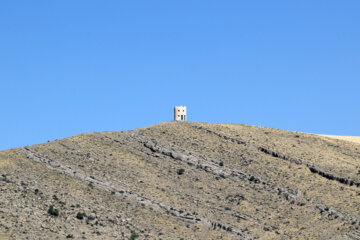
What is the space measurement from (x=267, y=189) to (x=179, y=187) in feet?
32.5

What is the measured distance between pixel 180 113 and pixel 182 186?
22579 millimetres

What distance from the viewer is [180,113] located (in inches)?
4833

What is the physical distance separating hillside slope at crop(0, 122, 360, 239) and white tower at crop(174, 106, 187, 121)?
16.9 ft

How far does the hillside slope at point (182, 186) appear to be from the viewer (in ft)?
298

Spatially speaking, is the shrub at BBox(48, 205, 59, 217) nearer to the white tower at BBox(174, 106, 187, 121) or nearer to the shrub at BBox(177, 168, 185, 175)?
the shrub at BBox(177, 168, 185, 175)

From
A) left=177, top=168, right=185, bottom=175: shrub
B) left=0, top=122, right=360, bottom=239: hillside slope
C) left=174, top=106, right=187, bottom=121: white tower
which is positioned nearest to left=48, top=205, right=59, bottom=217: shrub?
left=0, top=122, right=360, bottom=239: hillside slope

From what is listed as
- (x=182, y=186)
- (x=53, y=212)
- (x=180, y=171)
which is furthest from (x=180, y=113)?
(x=53, y=212)

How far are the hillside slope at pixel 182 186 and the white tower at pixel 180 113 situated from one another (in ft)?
16.9

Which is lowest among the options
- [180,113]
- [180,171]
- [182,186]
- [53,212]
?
[53,212]

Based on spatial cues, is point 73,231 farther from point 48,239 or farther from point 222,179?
point 222,179

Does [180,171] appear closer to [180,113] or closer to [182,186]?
[182,186]

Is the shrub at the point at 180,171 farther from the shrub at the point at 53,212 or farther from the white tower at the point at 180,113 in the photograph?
the shrub at the point at 53,212

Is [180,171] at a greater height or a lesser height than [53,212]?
greater

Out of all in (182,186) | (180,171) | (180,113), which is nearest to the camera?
(182,186)
